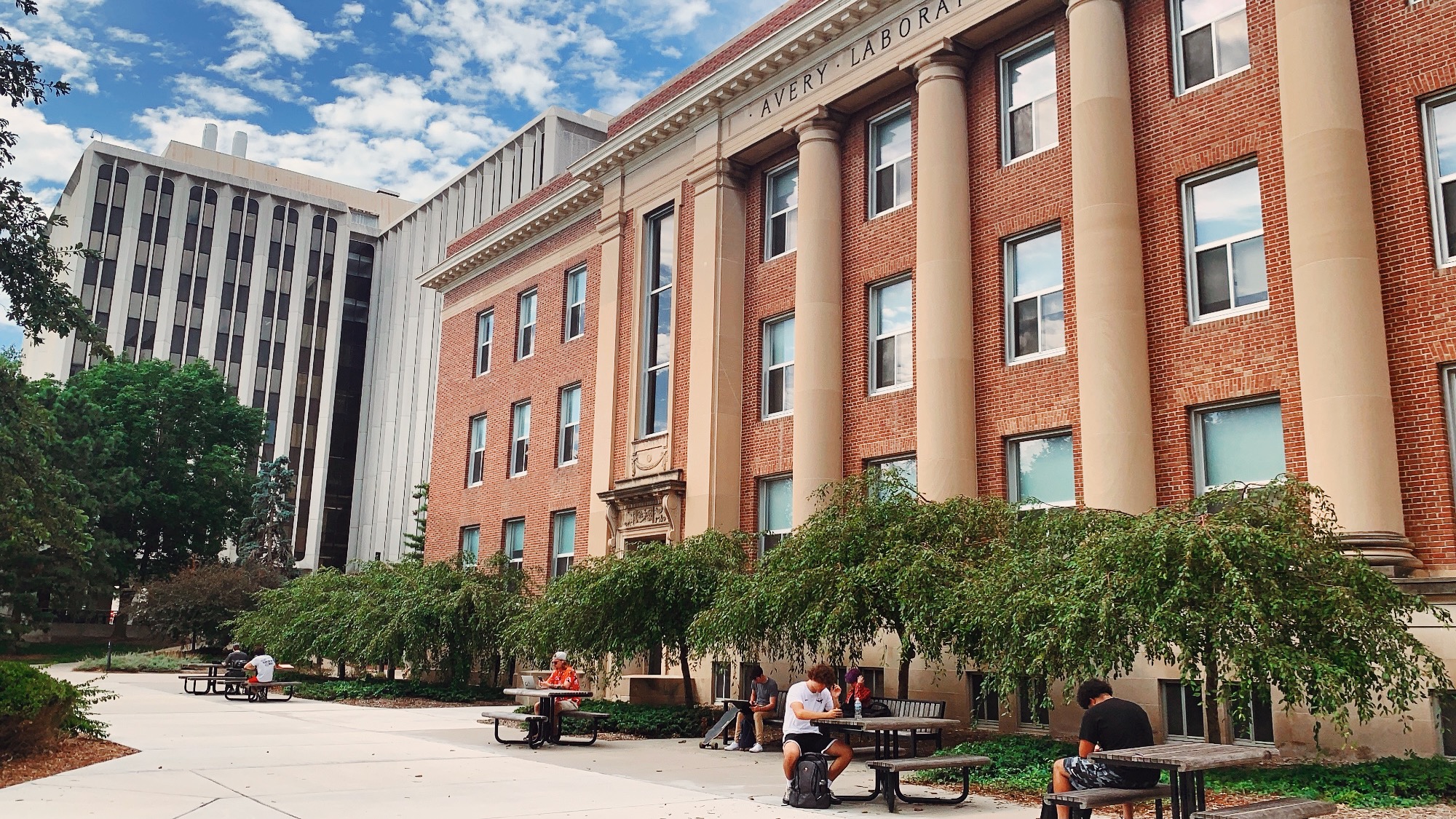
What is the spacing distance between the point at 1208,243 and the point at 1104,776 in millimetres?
11502

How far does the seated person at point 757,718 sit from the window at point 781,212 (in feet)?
38.8

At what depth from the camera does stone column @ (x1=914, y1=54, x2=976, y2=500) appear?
20719mm

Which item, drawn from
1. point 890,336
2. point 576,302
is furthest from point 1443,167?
point 576,302

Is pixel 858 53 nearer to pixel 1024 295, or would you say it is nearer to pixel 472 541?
pixel 1024 295

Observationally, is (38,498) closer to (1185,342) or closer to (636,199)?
(636,199)

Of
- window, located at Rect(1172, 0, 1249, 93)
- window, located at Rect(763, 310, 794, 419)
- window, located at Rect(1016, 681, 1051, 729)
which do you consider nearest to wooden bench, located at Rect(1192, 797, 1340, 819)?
window, located at Rect(1016, 681, 1051, 729)

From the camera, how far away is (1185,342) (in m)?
18.1

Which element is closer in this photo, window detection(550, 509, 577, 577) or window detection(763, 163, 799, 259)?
window detection(763, 163, 799, 259)

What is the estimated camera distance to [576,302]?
33.9 meters

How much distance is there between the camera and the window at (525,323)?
118 feet

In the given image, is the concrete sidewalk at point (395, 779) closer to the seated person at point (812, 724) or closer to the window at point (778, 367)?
the seated person at point (812, 724)

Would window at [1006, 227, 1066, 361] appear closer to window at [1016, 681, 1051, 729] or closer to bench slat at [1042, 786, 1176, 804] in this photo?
window at [1016, 681, 1051, 729]

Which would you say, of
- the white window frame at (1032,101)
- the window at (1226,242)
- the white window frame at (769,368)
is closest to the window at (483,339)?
the white window frame at (769,368)

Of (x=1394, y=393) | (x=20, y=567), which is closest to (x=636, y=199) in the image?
(x=1394, y=393)
